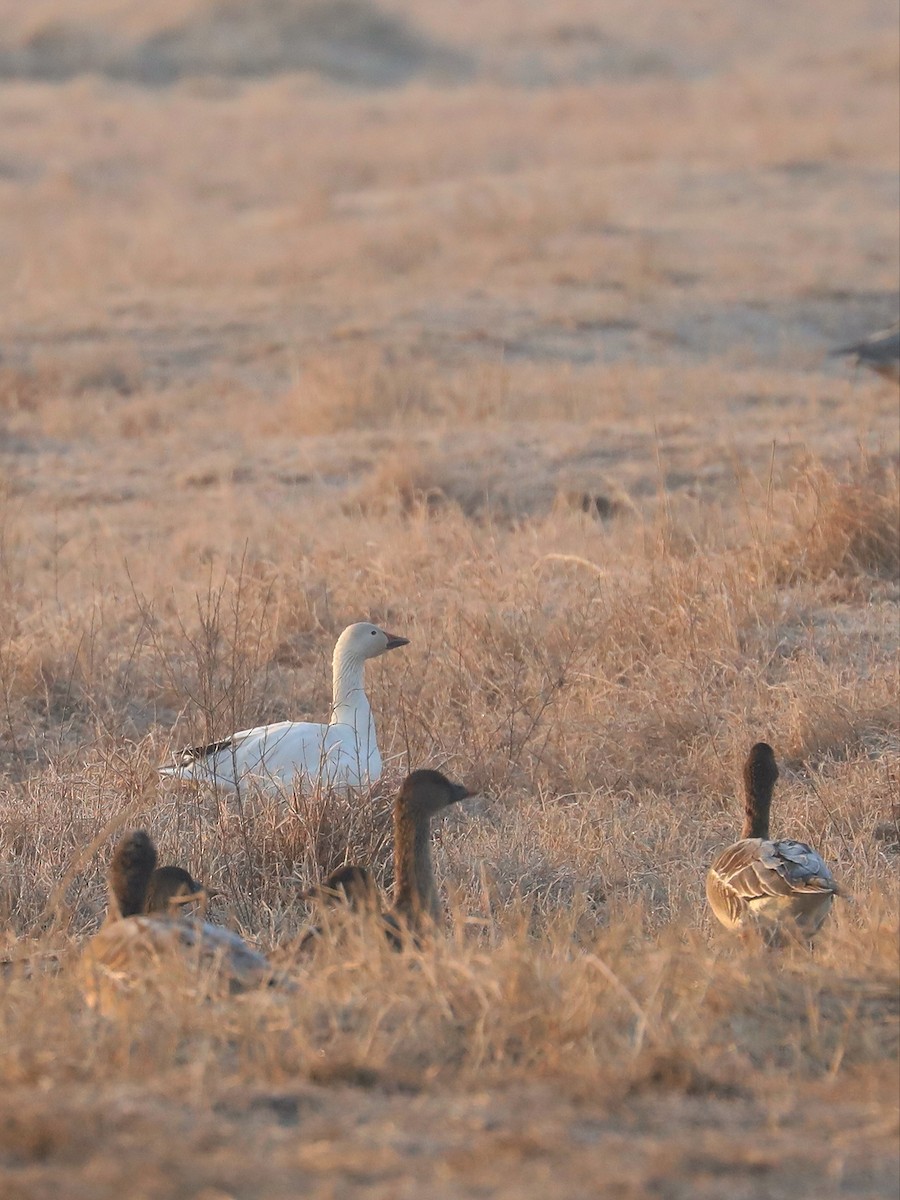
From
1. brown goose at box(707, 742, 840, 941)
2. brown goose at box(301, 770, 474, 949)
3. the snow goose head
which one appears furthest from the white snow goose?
brown goose at box(301, 770, 474, 949)

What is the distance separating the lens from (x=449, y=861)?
535 centimetres

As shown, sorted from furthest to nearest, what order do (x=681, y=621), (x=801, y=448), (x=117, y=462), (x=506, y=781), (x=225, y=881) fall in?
(x=117, y=462) < (x=801, y=448) < (x=681, y=621) < (x=506, y=781) < (x=225, y=881)

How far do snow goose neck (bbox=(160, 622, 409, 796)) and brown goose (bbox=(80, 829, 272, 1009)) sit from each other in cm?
142

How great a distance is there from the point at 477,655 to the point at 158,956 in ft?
11.6

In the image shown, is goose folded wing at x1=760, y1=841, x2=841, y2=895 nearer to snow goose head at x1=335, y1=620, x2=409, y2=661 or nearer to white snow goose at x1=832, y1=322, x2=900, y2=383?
snow goose head at x1=335, y1=620, x2=409, y2=661

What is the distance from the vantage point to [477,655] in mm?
7008

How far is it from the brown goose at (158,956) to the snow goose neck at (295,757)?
1420 millimetres

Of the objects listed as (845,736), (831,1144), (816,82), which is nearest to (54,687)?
(845,736)

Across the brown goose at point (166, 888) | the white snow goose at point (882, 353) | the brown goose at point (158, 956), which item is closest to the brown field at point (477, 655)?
the brown goose at point (158, 956)

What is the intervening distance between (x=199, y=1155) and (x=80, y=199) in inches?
916

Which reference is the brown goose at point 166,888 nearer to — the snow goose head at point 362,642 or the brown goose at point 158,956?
the brown goose at point 158,956

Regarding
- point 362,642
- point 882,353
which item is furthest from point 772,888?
point 882,353

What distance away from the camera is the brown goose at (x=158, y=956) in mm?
3533

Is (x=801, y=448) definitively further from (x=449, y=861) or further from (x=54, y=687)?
(x=449, y=861)
